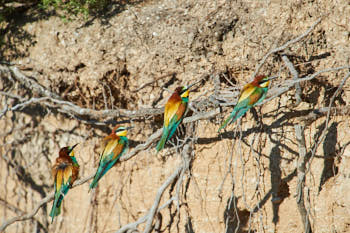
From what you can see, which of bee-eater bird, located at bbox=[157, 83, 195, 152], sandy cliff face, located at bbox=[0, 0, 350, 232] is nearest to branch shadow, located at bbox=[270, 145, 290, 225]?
sandy cliff face, located at bbox=[0, 0, 350, 232]

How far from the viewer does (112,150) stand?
2863mm

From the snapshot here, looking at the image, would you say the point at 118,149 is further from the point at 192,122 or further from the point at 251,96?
the point at 251,96

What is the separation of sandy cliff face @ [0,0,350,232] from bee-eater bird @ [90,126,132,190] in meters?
0.35

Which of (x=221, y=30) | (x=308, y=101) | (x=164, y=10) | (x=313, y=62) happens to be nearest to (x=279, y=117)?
(x=308, y=101)

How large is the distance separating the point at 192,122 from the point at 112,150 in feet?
1.88

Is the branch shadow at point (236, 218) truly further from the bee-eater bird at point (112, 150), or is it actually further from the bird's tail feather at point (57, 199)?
the bird's tail feather at point (57, 199)

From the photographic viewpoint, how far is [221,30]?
3.08 m

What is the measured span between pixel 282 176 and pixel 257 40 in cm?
90

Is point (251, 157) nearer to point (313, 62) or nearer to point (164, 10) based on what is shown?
point (313, 62)

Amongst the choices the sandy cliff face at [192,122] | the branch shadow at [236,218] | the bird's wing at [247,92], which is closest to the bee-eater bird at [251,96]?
the bird's wing at [247,92]

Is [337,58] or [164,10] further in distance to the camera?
[164,10]

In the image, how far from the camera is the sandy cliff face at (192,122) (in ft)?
9.55

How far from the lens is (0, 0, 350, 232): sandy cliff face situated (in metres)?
2.91

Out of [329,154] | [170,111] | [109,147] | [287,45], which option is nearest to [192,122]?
[170,111]
